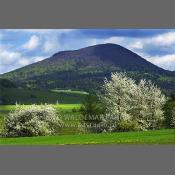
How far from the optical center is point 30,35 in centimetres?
2986

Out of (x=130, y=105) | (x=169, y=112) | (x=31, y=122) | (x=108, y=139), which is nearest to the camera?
(x=108, y=139)

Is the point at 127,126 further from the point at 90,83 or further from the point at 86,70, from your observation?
the point at 86,70

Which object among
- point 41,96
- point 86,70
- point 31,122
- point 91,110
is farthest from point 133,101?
point 31,122

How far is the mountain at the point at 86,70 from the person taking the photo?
29984 mm

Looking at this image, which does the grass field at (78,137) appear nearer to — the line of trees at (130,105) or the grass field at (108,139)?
the grass field at (108,139)

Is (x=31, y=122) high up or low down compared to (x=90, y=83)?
down

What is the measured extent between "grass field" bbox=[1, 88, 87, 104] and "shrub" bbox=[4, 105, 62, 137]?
1.00 feet

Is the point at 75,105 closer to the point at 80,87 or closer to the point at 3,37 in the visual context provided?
the point at 80,87

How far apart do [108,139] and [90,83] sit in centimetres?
225

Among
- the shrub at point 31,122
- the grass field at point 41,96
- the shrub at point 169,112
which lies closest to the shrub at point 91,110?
the grass field at point 41,96

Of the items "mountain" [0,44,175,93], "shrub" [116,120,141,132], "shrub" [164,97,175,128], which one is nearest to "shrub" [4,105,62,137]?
"mountain" [0,44,175,93]

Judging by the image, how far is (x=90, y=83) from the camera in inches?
1190

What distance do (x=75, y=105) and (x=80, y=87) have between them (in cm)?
78

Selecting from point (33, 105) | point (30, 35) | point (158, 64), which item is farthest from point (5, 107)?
point (158, 64)
